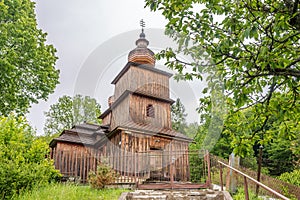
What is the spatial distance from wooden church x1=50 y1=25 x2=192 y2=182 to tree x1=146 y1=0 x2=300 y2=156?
804 centimetres

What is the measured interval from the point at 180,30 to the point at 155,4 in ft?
2.12

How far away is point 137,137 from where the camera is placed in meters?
14.9

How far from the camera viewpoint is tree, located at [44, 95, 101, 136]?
113 ft

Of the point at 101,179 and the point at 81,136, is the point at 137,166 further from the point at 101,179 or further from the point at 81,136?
the point at 81,136

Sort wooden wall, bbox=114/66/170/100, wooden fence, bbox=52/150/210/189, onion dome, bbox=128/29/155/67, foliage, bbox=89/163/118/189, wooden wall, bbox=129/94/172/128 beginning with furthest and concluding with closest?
1. onion dome, bbox=128/29/155/67
2. wooden wall, bbox=114/66/170/100
3. wooden wall, bbox=129/94/172/128
4. wooden fence, bbox=52/150/210/189
5. foliage, bbox=89/163/118/189

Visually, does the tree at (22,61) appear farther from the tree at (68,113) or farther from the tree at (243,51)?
the tree at (68,113)

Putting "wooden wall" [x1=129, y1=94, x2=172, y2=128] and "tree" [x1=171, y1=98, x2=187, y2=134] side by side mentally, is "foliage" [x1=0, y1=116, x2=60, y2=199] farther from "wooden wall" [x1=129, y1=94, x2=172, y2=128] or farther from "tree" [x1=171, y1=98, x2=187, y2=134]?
"tree" [x1=171, y1=98, x2=187, y2=134]

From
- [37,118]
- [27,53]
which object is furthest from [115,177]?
[37,118]

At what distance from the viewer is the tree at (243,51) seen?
13.3 feet

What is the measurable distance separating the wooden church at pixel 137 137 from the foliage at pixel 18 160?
377cm

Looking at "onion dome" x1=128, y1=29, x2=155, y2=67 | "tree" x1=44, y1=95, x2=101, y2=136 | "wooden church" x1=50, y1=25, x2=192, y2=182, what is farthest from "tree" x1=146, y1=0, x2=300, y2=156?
"tree" x1=44, y1=95, x2=101, y2=136

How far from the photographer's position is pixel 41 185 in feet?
27.1

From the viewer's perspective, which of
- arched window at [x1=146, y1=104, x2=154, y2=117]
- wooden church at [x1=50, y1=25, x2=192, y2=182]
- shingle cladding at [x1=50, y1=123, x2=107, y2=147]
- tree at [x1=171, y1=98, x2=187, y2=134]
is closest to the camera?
wooden church at [x1=50, y1=25, x2=192, y2=182]

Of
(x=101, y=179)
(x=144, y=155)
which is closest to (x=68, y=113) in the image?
(x=144, y=155)
